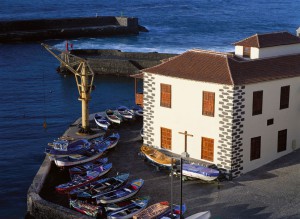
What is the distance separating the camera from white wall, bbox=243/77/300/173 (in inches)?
1517

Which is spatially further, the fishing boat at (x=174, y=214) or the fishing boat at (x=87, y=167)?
the fishing boat at (x=87, y=167)

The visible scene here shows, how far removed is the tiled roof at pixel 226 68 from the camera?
125 ft

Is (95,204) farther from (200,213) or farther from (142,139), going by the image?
(142,139)

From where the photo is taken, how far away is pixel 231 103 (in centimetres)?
3744

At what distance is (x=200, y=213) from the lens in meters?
32.1

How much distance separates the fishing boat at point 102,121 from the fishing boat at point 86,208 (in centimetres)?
1446

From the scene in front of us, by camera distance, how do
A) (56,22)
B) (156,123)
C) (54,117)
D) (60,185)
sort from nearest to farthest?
1. (60,185)
2. (156,123)
3. (54,117)
4. (56,22)

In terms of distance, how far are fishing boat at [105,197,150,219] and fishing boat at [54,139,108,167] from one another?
24.7ft

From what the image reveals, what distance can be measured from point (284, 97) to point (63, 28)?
90.2m

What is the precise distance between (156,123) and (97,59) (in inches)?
1808

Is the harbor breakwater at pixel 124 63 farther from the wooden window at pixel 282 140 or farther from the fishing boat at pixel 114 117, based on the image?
the wooden window at pixel 282 140

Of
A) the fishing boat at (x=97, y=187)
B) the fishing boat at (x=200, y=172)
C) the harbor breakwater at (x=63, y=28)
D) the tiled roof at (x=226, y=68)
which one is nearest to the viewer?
the fishing boat at (x=97, y=187)

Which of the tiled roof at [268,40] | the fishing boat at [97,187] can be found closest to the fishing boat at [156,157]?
the fishing boat at [97,187]

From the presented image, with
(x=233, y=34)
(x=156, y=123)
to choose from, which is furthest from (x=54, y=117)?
(x=233, y=34)
